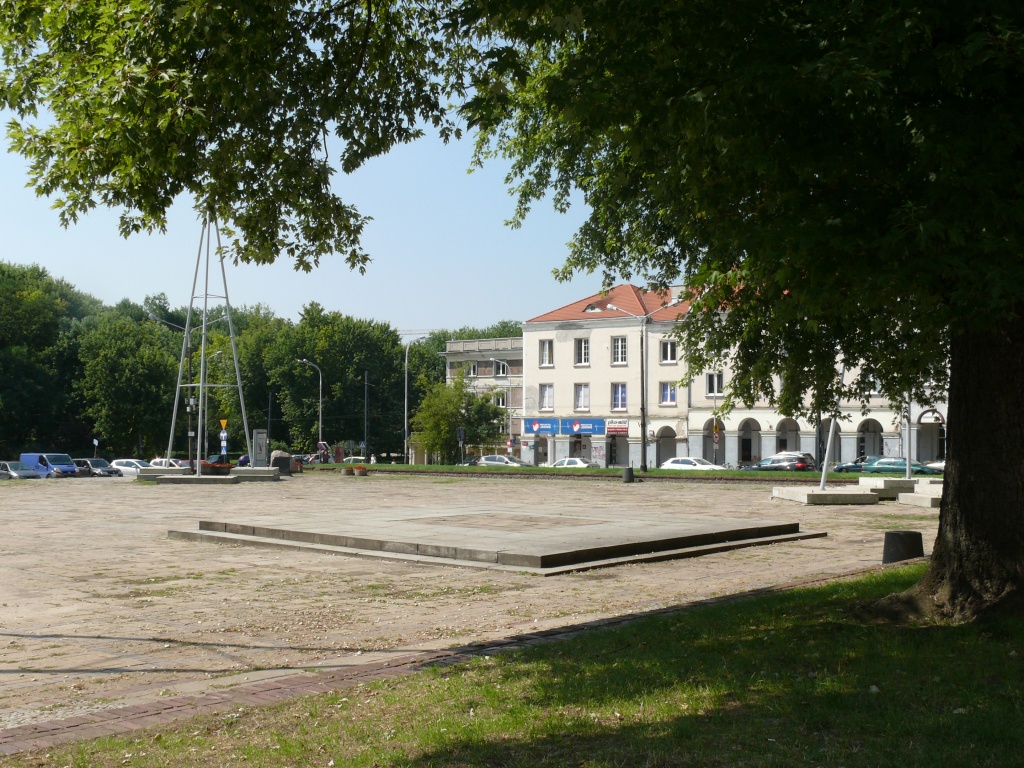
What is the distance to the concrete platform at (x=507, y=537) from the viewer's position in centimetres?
1574

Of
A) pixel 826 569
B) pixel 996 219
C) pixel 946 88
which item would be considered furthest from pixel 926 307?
pixel 826 569

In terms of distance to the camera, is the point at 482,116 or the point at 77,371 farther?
the point at 77,371

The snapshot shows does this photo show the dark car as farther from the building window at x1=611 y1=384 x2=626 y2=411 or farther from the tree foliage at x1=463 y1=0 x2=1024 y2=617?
the tree foliage at x1=463 y1=0 x2=1024 y2=617

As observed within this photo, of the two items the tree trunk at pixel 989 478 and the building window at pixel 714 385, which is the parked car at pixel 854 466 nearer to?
the building window at pixel 714 385

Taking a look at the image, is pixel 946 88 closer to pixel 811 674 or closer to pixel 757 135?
Result: pixel 757 135

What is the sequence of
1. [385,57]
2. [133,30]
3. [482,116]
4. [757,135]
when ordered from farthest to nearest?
[385,57] → [482,116] → [133,30] → [757,135]

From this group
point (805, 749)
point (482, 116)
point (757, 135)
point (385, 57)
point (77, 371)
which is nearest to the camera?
point (805, 749)

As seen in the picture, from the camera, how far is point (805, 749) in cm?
560

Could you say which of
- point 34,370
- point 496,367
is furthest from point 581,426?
point 34,370

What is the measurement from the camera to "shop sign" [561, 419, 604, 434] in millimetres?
78062

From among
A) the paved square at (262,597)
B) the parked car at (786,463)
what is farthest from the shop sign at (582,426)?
the paved square at (262,597)

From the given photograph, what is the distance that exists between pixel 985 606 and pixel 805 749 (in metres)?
3.62

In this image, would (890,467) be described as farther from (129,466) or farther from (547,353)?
(129,466)

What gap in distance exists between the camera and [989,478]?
869cm
